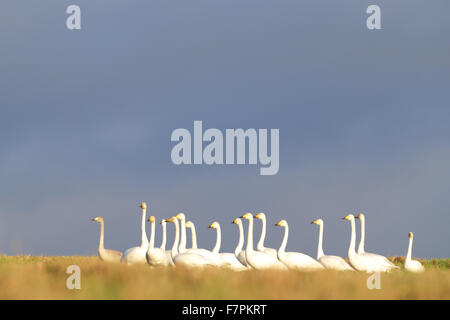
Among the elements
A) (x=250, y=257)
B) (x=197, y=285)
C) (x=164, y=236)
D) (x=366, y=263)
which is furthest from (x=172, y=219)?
(x=197, y=285)

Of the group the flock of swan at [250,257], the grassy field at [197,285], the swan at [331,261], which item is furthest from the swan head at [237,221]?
the grassy field at [197,285]

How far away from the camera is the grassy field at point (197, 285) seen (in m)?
16.0

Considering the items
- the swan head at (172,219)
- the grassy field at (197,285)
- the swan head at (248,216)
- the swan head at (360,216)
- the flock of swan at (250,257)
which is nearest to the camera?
the grassy field at (197,285)

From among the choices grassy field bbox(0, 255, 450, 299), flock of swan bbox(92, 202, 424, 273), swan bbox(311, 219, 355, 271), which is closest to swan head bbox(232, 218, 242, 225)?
flock of swan bbox(92, 202, 424, 273)

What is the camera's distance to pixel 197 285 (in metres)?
17.4

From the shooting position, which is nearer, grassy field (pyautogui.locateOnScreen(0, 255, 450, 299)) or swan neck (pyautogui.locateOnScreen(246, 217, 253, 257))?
grassy field (pyautogui.locateOnScreen(0, 255, 450, 299))

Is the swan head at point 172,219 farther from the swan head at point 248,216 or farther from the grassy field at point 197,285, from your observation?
the grassy field at point 197,285

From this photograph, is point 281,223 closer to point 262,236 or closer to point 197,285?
point 262,236

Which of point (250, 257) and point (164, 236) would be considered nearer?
point (250, 257)

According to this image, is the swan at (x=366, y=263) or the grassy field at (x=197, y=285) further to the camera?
the swan at (x=366, y=263)

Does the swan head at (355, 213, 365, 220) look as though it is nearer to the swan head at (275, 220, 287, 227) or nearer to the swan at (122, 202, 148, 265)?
the swan head at (275, 220, 287, 227)

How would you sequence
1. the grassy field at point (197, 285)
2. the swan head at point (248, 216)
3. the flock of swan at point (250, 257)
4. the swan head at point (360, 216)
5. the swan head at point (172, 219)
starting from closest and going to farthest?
the grassy field at point (197, 285) → the flock of swan at point (250, 257) → the swan head at point (248, 216) → the swan head at point (172, 219) → the swan head at point (360, 216)

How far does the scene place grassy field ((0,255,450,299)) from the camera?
1600cm
